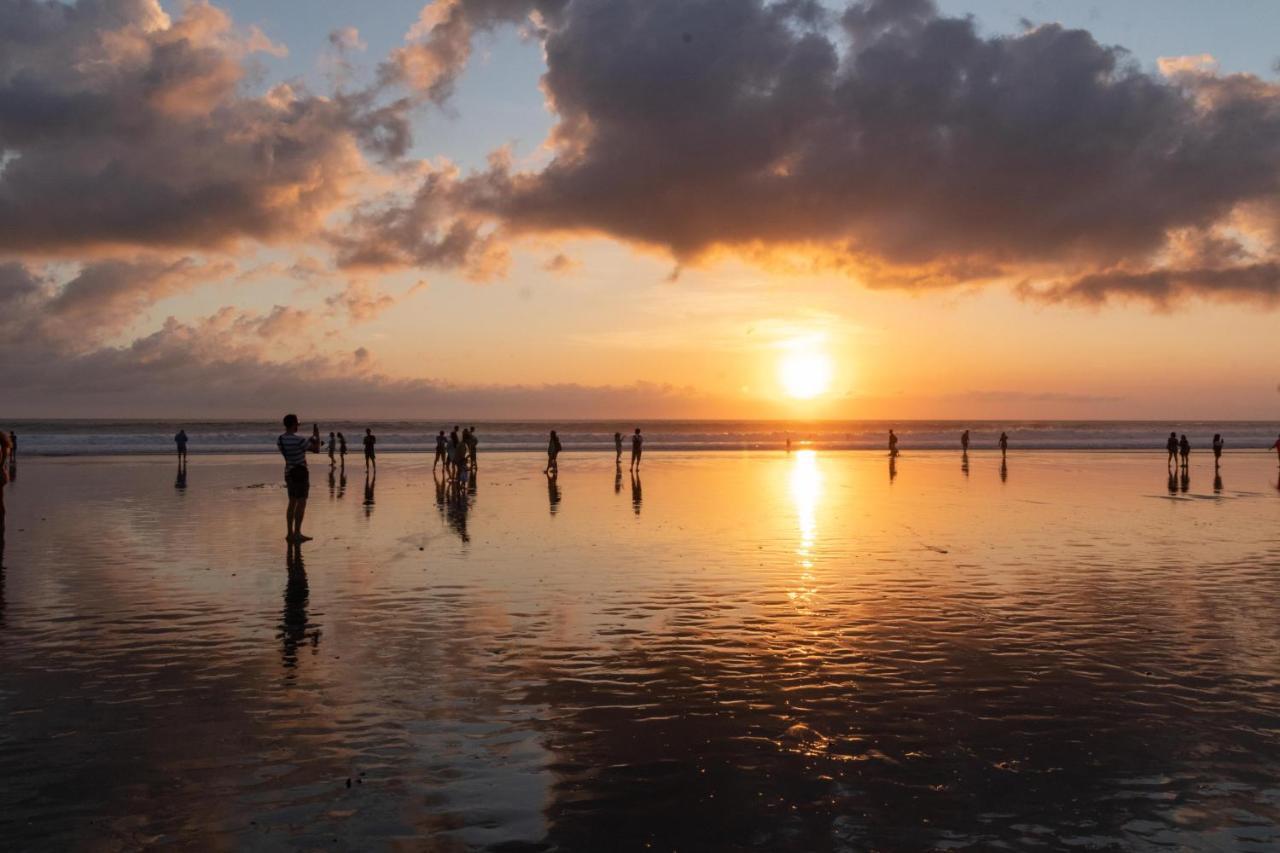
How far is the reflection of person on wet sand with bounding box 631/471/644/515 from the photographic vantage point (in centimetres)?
2950

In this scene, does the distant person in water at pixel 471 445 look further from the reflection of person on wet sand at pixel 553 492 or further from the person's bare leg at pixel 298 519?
the person's bare leg at pixel 298 519

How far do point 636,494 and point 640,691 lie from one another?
24774mm

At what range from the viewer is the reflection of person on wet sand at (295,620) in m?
11.1

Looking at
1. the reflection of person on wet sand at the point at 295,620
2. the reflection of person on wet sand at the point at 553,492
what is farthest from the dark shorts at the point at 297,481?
→ the reflection of person on wet sand at the point at 553,492

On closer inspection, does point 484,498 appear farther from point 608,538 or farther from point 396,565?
point 396,565

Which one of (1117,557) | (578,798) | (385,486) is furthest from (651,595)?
(385,486)

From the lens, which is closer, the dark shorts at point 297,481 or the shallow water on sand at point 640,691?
the shallow water on sand at point 640,691

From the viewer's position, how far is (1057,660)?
35.3 feet

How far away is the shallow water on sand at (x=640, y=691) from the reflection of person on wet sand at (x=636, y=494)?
25.2ft

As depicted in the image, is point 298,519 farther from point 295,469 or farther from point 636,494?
point 636,494

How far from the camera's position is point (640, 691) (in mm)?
9477

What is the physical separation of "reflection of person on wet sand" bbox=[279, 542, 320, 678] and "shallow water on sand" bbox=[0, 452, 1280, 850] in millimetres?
69

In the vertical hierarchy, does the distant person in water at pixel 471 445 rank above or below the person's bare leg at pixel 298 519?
above

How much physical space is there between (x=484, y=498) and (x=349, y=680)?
2305cm
